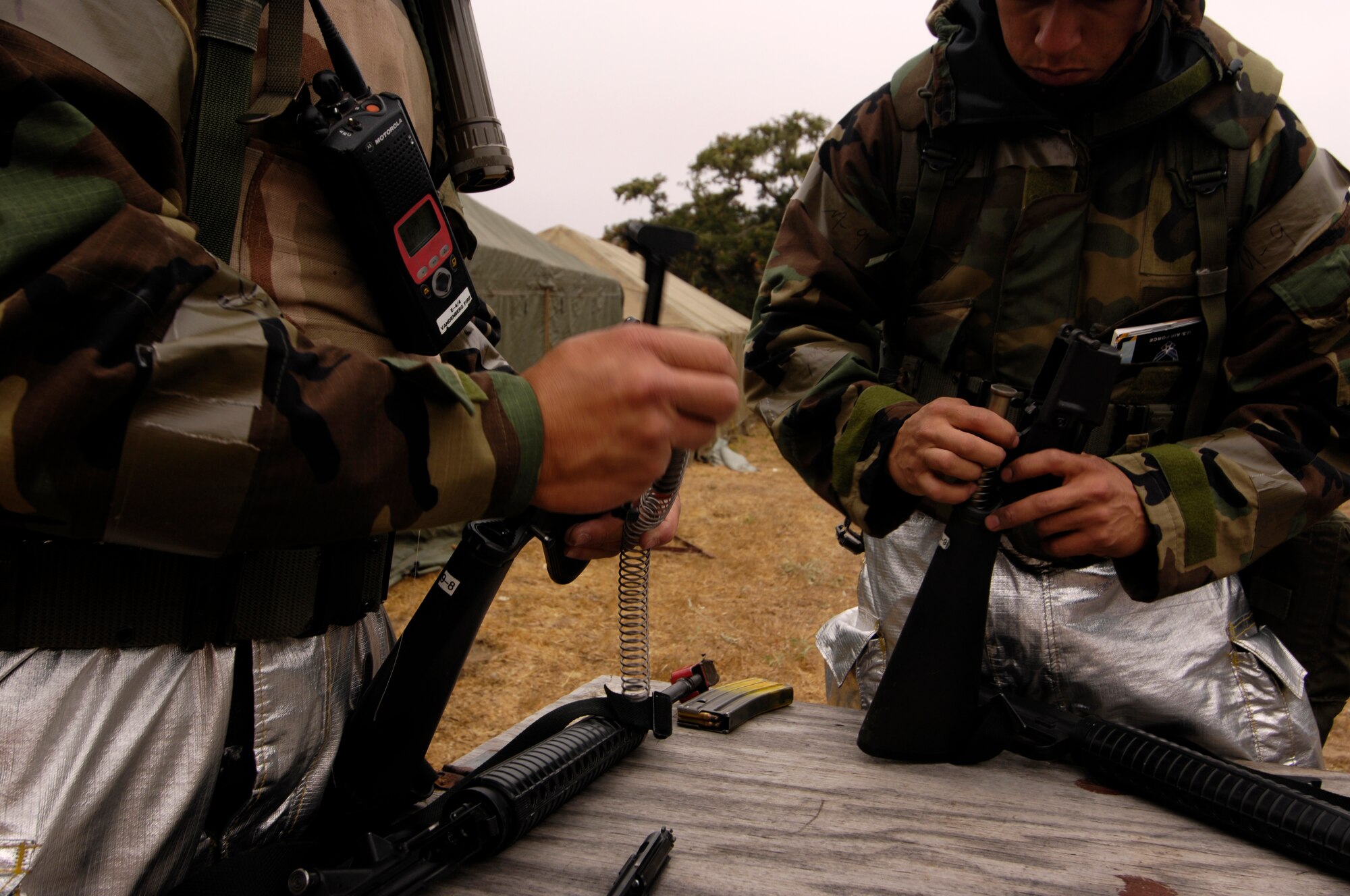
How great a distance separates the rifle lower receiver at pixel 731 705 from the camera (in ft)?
6.02

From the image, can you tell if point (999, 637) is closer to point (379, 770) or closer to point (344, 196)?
point (379, 770)

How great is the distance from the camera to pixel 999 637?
2.05 metres

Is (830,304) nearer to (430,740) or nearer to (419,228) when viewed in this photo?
(419,228)

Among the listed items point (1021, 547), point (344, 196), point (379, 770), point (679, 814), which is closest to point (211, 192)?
point (344, 196)

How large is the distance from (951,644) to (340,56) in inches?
56.0

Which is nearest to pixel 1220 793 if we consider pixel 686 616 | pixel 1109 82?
pixel 1109 82

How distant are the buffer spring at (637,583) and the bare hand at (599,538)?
16 mm

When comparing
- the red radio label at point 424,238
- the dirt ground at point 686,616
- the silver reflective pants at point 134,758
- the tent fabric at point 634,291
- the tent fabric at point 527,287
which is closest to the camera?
the silver reflective pants at point 134,758

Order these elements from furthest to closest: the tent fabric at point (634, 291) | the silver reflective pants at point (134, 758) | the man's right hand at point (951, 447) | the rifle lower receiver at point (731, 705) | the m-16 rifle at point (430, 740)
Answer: the tent fabric at point (634, 291)
the rifle lower receiver at point (731, 705)
the man's right hand at point (951, 447)
the m-16 rifle at point (430, 740)
the silver reflective pants at point (134, 758)

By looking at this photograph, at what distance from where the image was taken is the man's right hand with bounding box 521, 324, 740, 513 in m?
0.98

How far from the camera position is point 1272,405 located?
184cm

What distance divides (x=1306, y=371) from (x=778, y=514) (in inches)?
Result: 291

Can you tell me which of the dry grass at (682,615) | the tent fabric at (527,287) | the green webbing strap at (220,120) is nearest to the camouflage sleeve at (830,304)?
the green webbing strap at (220,120)

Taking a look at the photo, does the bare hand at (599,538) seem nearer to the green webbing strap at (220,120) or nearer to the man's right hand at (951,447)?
the man's right hand at (951,447)
